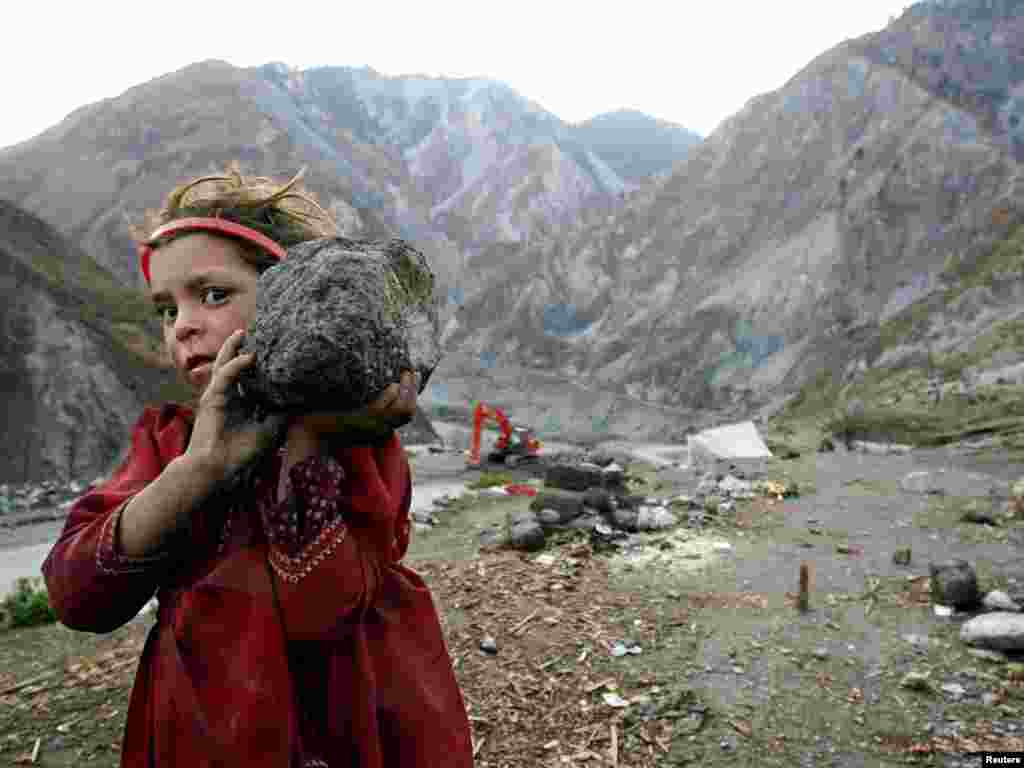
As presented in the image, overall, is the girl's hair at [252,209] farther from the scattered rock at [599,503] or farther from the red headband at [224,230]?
the scattered rock at [599,503]

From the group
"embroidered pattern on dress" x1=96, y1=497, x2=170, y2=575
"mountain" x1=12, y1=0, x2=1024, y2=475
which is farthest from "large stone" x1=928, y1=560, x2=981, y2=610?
"mountain" x1=12, y1=0, x2=1024, y2=475

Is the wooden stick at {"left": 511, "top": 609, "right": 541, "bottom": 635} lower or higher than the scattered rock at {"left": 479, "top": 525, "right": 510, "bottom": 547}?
higher

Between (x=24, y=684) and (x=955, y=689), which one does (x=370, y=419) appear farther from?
(x=955, y=689)

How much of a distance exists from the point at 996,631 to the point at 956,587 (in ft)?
2.27

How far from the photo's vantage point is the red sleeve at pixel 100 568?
3.90 feet

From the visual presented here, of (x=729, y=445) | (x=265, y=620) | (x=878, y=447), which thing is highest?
(x=265, y=620)

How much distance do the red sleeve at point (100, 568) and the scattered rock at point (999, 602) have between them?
505cm

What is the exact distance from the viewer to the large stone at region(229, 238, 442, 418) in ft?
3.69

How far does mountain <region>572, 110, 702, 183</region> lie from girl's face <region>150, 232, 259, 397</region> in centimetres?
9707

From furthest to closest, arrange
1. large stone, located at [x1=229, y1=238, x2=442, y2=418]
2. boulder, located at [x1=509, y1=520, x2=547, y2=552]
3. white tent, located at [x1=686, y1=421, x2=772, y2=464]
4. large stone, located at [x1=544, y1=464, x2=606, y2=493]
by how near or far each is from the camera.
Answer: white tent, located at [x1=686, y1=421, x2=772, y2=464] → large stone, located at [x1=544, y1=464, x2=606, y2=493] → boulder, located at [x1=509, y1=520, x2=547, y2=552] → large stone, located at [x1=229, y1=238, x2=442, y2=418]

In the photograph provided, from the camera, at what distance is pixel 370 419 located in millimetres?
1223

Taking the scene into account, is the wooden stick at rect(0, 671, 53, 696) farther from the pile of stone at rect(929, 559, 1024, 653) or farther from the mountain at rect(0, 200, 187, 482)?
the mountain at rect(0, 200, 187, 482)

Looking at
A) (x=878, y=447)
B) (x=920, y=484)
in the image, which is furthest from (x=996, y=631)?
(x=878, y=447)

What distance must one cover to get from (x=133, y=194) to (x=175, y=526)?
56.1m
